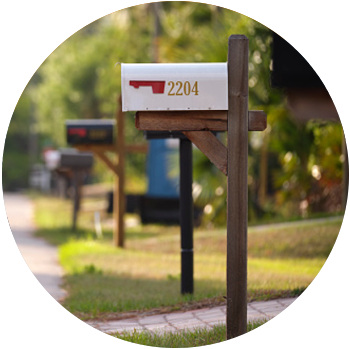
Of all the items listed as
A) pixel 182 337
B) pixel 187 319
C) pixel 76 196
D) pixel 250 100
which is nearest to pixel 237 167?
pixel 182 337

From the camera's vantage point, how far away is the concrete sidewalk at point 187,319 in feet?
19.3

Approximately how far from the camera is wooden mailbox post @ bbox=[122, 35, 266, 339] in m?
4.42

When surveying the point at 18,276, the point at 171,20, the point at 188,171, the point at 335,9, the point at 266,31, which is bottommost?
the point at 18,276

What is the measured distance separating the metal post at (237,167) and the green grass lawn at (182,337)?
875mm

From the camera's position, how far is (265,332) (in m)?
4.67

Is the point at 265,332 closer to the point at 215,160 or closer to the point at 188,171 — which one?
the point at 215,160

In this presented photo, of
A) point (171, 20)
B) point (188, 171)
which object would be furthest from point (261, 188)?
point (188, 171)

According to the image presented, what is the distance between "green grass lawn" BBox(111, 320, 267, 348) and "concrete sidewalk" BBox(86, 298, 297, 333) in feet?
0.65

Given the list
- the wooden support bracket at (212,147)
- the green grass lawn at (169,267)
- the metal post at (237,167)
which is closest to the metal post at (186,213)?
the green grass lawn at (169,267)

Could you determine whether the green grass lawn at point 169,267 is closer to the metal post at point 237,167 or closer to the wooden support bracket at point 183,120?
the metal post at point 237,167

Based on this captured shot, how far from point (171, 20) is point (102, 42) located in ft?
36.5

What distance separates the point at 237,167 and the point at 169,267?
5.62 meters

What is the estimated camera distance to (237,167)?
177 inches

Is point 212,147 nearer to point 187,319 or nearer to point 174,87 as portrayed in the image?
point 174,87
